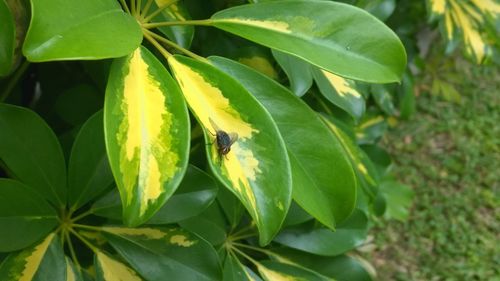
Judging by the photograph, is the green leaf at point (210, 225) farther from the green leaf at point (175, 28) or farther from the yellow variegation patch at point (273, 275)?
the green leaf at point (175, 28)

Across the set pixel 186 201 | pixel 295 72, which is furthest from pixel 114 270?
pixel 295 72

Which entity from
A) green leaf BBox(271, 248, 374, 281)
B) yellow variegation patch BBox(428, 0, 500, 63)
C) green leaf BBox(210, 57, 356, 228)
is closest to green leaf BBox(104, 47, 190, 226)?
green leaf BBox(210, 57, 356, 228)

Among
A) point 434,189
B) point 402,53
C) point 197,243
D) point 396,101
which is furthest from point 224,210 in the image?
point 434,189

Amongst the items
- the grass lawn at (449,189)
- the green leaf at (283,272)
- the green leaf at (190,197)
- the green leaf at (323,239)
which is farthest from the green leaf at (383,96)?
the grass lawn at (449,189)

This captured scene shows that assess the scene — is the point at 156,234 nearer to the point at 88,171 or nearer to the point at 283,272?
the point at 88,171

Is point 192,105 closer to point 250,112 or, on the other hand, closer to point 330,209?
point 250,112
